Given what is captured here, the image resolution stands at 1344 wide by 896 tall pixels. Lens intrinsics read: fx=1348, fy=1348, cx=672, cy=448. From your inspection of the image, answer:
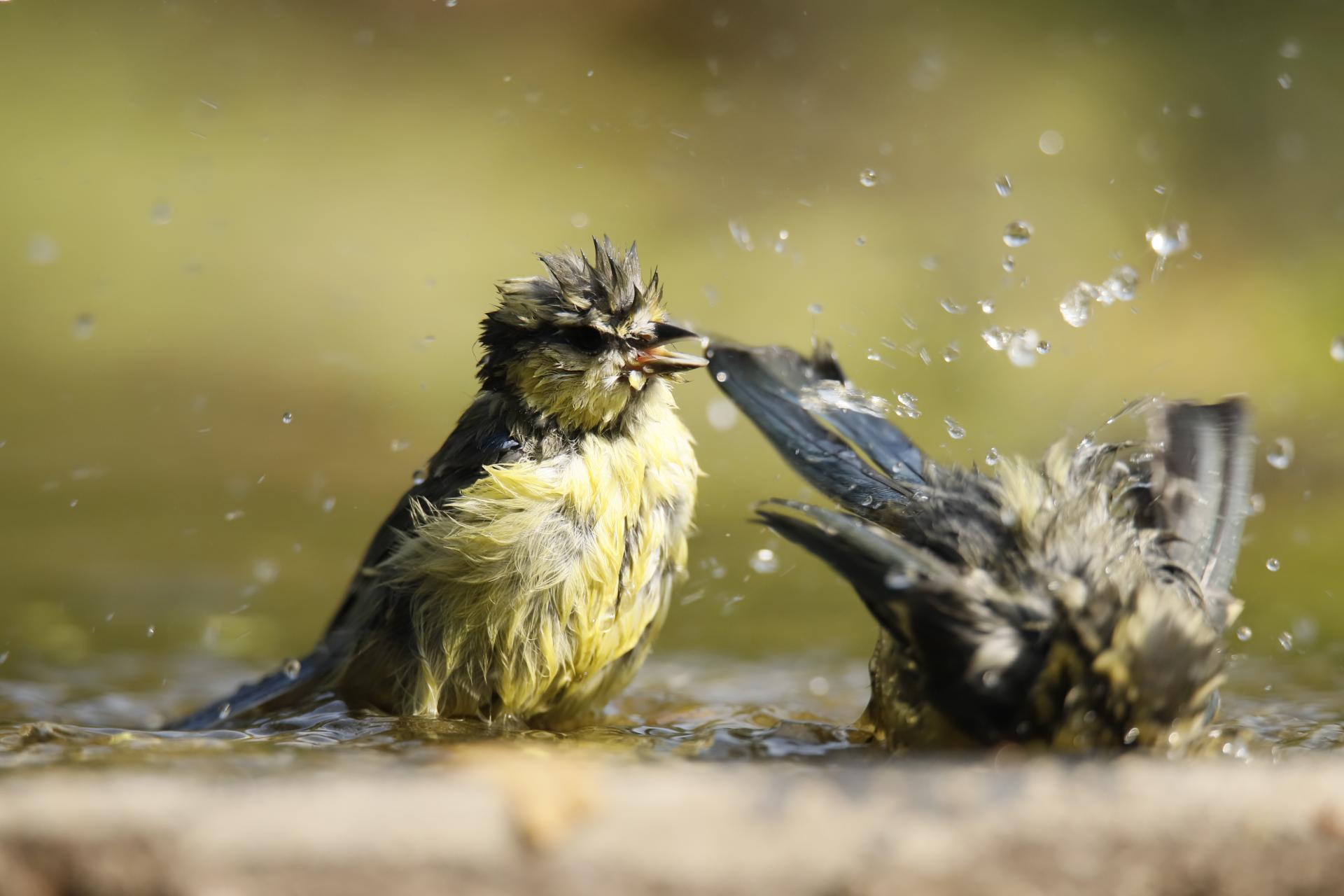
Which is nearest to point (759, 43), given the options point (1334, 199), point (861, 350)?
point (861, 350)

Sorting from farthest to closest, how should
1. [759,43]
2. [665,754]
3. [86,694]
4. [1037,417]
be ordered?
[759,43] → [1037,417] → [86,694] → [665,754]

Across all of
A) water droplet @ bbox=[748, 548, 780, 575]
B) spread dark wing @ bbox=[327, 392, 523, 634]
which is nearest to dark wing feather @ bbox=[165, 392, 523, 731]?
spread dark wing @ bbox=[327, 392, 523, 634]

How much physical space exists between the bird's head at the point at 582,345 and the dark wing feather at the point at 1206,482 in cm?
119

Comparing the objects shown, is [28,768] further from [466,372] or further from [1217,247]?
[1217,247]

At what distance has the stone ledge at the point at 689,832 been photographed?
5.85ft

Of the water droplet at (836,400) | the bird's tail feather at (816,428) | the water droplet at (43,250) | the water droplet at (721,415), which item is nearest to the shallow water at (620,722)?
the bird's tail feather at (816,428)

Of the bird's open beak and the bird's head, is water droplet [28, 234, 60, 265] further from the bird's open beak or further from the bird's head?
the bird's open beak

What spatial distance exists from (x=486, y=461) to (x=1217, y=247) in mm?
8224

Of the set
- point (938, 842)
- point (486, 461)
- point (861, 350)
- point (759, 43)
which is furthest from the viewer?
point (759, 43)

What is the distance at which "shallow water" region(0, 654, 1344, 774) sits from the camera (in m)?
2.62

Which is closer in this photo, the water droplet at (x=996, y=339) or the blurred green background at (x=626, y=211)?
the water droplet at (x=996, y=339)

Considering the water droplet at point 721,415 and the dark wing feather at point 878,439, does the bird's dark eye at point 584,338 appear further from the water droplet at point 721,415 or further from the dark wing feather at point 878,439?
the water droplet at point 721,415

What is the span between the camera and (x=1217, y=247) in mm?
10133

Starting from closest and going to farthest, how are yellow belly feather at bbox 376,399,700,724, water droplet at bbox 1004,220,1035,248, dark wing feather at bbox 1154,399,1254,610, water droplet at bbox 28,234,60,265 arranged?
dark wing feather at bbox 1154,399,1254,610
yellow belly feather at bbox 376,399,700,724
water droplet at bbox 1004,220,1035,248
water droplet at bbox 28,234,60,265
